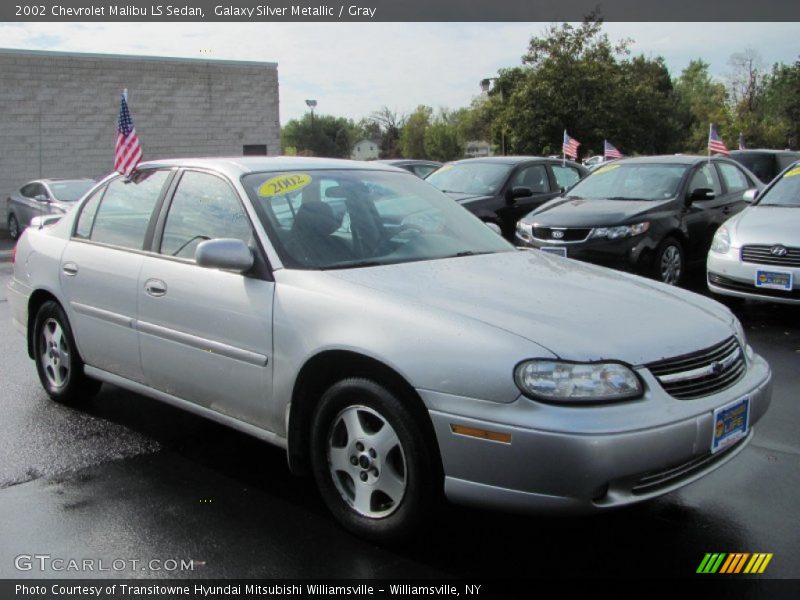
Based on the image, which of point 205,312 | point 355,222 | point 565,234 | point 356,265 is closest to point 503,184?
point 565,234

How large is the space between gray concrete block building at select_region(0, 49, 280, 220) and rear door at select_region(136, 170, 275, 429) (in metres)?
22.2

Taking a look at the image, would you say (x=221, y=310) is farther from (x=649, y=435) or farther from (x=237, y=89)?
(x=237, y=89)

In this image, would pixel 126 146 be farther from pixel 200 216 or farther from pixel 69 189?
pixel 69 189

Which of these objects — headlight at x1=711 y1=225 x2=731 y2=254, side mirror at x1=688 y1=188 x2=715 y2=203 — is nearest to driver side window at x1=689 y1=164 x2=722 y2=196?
side mirror at x1=688 y1=188 x2=715 y2=203

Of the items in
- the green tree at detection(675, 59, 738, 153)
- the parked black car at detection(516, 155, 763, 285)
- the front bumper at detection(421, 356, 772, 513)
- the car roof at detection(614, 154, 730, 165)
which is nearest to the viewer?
the front bumper at detection(421, 356, 772, 513)

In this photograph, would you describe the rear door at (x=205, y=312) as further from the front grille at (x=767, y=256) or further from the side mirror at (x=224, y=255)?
the front grille at (x=767, y=256)

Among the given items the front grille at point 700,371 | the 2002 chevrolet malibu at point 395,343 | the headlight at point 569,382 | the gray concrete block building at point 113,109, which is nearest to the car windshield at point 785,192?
the 2002 chevrolet malibu at point 395,343

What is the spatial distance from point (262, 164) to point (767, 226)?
522 centimetres

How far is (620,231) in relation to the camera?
8492 millimetres

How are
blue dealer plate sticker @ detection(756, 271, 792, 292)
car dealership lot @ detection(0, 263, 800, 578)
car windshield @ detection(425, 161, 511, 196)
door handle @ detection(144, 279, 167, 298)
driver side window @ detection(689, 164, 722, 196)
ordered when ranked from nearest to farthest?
car dealership lot @ detection(0, 263, 800, 578)
door handle @ detection(144, 279, 167, 298)
blue dealer plate sticker @ detection(756, 271, 792, 292)
driver side window @ detection(689, 164, 722, 196)
car windshield @ detection(425, 161, 511, 196)

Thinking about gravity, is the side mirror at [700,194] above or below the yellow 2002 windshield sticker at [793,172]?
below

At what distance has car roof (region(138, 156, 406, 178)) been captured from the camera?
4.11 m

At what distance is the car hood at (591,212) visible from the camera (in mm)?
8602

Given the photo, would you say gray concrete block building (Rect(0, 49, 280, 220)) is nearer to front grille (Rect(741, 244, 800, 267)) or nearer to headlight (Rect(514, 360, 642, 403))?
front grille (Rect(741, 244, 800, 267))
